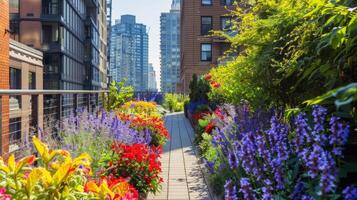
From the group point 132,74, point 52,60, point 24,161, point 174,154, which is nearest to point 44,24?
point 52,60

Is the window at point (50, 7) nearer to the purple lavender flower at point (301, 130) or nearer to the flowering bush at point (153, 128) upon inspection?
the flowering bush at point (153, 128)

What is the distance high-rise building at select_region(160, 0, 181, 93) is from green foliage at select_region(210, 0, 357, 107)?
116008 mm

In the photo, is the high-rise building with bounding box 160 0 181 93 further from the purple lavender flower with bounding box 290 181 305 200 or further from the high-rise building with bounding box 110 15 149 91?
the purple lavender flower with bounding box 290 181 305 200

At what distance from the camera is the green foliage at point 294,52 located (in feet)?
9.73

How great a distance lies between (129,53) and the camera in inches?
6166

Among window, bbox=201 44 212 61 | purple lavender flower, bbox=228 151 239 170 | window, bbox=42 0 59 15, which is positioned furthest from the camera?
window, bbox=201 44 212 61

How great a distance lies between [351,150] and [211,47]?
37956 millimetres

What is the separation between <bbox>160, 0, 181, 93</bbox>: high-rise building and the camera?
126 meters

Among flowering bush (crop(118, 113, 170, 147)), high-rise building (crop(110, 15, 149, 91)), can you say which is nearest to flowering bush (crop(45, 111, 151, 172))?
flowering bush (crop(118, 113, 170, 147))

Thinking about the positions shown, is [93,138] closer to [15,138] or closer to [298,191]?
[298,191]

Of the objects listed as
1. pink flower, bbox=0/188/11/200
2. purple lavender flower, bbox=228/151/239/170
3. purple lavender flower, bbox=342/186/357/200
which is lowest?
pink flower, bbox=0/188/11/200

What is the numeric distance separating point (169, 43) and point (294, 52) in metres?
130

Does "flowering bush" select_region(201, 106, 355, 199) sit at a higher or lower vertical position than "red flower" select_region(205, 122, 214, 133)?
higher

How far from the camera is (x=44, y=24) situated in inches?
1419
